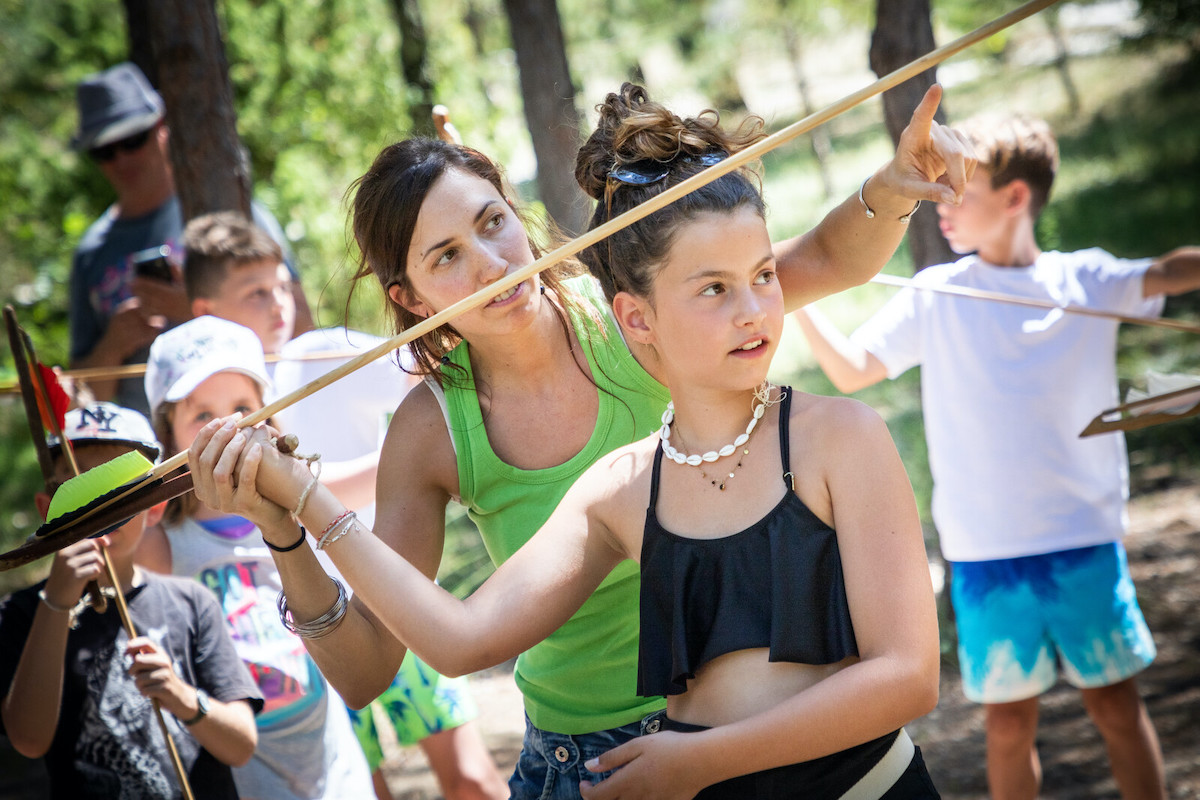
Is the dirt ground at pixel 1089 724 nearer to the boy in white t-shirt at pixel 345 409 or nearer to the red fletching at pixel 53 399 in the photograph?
the boy in white t-shirt at pixel 345 409

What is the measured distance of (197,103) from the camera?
14.3ft

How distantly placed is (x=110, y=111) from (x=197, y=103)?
977 millimetres

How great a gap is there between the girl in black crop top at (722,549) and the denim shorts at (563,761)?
0.32 m

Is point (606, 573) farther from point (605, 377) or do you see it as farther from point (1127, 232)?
point (1127, 232)

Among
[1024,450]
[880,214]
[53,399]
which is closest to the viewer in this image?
[880,214]

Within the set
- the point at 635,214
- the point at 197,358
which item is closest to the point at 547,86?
the point at 197,358

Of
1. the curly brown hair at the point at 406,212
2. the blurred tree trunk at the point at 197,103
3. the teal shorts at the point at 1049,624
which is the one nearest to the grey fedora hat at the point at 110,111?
the blurred tree trunk at the point at 197,103

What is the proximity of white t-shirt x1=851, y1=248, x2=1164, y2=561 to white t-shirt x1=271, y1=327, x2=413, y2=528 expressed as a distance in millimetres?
1540

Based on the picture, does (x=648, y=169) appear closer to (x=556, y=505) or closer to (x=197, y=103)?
(x=556, y=505)

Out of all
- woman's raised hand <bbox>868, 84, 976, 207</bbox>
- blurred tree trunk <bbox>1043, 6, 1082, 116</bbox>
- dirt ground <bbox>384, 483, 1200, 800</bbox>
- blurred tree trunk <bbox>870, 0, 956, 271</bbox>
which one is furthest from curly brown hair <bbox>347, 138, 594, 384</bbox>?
blurred tree trunk <bbox>1043, 6, 1082, 116</bbox>

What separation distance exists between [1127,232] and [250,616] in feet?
34.1

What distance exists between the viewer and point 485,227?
2.16 meters

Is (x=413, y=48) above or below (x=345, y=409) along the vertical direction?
above

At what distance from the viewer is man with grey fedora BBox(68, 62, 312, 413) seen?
4.85 meters
